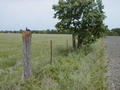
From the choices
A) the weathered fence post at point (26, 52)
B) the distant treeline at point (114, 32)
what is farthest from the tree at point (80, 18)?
the distant treeline at point (114, 32)

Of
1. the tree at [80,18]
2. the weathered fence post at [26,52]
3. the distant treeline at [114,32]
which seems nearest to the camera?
the weathered fence post at [26,52]

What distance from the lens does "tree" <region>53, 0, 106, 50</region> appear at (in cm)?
1115

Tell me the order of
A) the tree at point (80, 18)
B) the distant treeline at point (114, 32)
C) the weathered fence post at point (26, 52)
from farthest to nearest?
the distant treeline at point (114, 32), the tree at point (80, 18), the weathered fence post at point (26, 52)

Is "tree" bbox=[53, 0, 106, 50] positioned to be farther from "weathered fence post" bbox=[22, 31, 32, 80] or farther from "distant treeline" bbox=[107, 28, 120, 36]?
"distant treeline" bbox=[107, 28, 120, 36]

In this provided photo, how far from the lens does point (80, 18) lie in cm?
1153

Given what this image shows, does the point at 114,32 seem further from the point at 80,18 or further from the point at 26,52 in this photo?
the point at 26,52

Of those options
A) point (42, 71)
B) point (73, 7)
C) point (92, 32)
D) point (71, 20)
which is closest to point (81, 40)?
point (92, 32)

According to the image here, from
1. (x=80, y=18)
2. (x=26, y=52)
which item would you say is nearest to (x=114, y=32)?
(x=80, y=18)

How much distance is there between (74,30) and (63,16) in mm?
1325

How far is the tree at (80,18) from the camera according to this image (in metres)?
11.2

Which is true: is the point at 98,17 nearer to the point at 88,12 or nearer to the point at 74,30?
the point at 88,12

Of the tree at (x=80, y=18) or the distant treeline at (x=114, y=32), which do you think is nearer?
the tree at (x=80, y=18)

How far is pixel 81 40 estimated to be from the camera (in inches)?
480

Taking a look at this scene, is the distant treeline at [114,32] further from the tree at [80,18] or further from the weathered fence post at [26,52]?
the weathered fence post at [26,52]
